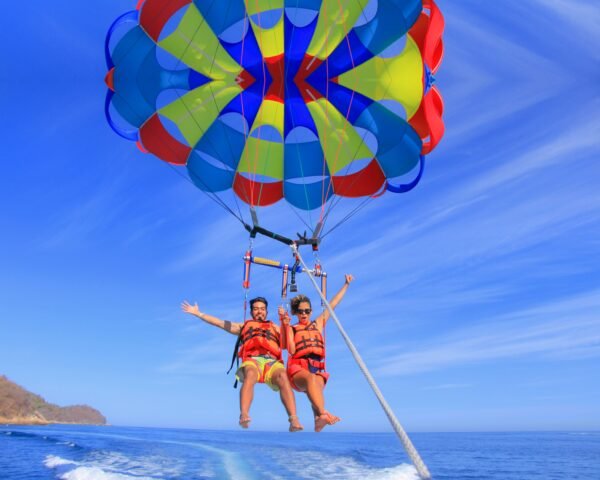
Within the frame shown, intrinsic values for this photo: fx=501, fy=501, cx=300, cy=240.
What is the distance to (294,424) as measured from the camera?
5.93 metres

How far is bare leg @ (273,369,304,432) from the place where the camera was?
6.01m

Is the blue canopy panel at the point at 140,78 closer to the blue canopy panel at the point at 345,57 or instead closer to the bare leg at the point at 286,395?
the blue canopy panel at the point at 345,57

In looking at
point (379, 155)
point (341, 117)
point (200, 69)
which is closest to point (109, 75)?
point (200, 69)

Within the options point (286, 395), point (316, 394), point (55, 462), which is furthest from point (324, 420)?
point (55, 462)

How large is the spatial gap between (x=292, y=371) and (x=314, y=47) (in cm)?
559

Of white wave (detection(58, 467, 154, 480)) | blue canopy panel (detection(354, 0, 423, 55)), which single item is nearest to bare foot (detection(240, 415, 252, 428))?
blue canopy panel (detection(354, 0, 423, 55))

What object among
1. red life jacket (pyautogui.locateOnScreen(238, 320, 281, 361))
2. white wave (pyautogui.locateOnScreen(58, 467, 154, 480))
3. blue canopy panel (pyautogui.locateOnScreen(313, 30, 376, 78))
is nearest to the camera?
red life jacket (pyautogui.locateOnScreen(238, 320, 281, 361))

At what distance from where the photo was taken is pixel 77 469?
45.2ft

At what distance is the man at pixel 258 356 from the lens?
241 inches

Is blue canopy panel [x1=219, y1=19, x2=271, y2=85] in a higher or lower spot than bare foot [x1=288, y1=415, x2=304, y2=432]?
higher

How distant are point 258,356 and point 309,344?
71cm

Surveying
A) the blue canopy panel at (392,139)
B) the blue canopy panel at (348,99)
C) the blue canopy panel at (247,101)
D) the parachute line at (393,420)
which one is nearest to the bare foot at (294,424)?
the parachute line at (393,420)

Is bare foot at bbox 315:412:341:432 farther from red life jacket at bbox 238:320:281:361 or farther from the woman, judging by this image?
red life jacket at bbox 238:320:281:361

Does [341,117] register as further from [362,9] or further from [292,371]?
[292,371]
